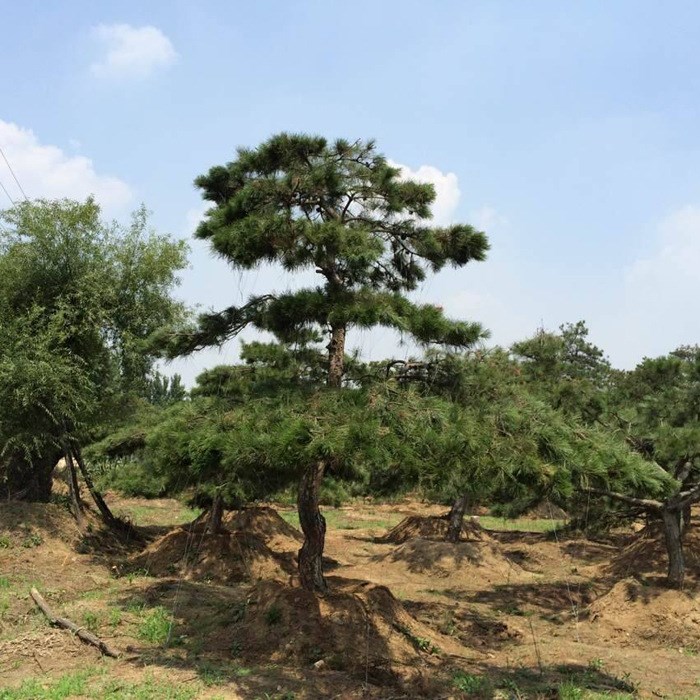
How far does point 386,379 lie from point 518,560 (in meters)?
12.6

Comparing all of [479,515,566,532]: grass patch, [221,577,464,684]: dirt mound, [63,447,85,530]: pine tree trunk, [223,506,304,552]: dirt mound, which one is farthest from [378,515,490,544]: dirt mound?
[221,577,464,684]: dirt mound

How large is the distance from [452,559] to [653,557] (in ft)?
14.8

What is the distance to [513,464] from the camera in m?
6.54

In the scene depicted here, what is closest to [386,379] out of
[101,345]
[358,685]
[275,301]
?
[275,301]

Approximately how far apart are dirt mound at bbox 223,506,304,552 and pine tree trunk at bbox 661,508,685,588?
835 centimetres

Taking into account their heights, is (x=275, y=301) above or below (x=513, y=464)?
above

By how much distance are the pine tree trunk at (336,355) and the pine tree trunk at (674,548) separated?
654 centimetres

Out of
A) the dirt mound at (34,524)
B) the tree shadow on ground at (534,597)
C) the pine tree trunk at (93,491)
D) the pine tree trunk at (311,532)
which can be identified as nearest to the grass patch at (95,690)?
the pine tree trunk at (311,532)

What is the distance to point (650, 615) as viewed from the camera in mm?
10664

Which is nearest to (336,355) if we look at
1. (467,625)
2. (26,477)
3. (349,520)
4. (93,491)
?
(467,625)

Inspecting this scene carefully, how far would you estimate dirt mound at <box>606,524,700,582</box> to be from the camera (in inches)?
512

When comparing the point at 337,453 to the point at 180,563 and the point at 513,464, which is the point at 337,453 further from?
the point at 180,563

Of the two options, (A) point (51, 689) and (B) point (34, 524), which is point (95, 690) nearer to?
(A) point (51, 689)

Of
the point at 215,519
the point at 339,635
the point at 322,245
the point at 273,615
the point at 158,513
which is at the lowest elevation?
the point at 158,513
